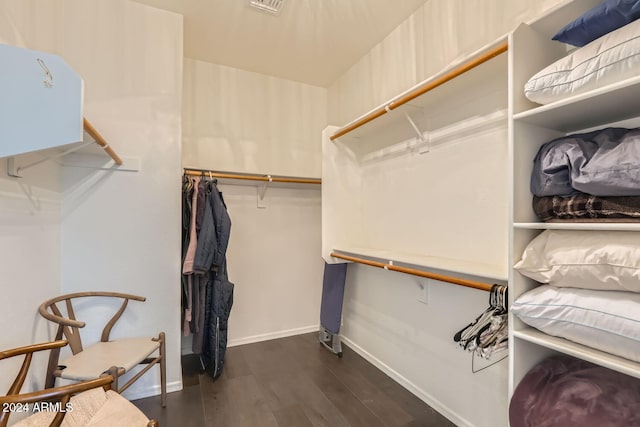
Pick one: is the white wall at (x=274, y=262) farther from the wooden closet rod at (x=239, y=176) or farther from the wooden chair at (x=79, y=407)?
the wooden chair at (x=79, y=407)

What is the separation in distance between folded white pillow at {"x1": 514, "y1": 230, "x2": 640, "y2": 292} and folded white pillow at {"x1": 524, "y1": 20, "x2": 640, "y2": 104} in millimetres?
456

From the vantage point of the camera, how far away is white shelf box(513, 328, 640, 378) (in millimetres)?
835

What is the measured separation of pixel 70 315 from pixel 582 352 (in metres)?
2.44

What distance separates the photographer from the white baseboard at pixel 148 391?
203 cm

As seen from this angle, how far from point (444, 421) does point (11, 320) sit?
226cm

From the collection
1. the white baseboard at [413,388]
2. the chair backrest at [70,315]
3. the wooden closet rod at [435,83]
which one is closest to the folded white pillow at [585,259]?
the wooden closet rod at [435,83]

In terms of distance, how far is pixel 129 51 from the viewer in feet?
6.86

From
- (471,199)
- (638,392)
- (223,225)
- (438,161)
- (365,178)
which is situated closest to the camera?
(638,392)

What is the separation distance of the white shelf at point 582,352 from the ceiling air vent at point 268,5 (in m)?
2.27

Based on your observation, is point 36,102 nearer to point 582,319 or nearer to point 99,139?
point 99,139

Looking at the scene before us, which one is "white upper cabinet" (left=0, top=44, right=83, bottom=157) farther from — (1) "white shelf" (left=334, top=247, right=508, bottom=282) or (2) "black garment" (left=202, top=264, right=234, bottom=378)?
(1) "white shelf" (left=334, top=247, right=508, bottom=282)

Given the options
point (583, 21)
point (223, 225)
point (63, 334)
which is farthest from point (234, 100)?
point (583, 21)

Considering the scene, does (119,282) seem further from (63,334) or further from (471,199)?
(471,199)

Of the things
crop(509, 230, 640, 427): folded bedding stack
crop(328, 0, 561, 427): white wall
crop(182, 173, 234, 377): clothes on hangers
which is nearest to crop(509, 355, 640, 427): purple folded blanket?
crop(509, 230, 640, 427): folded bedding stack
